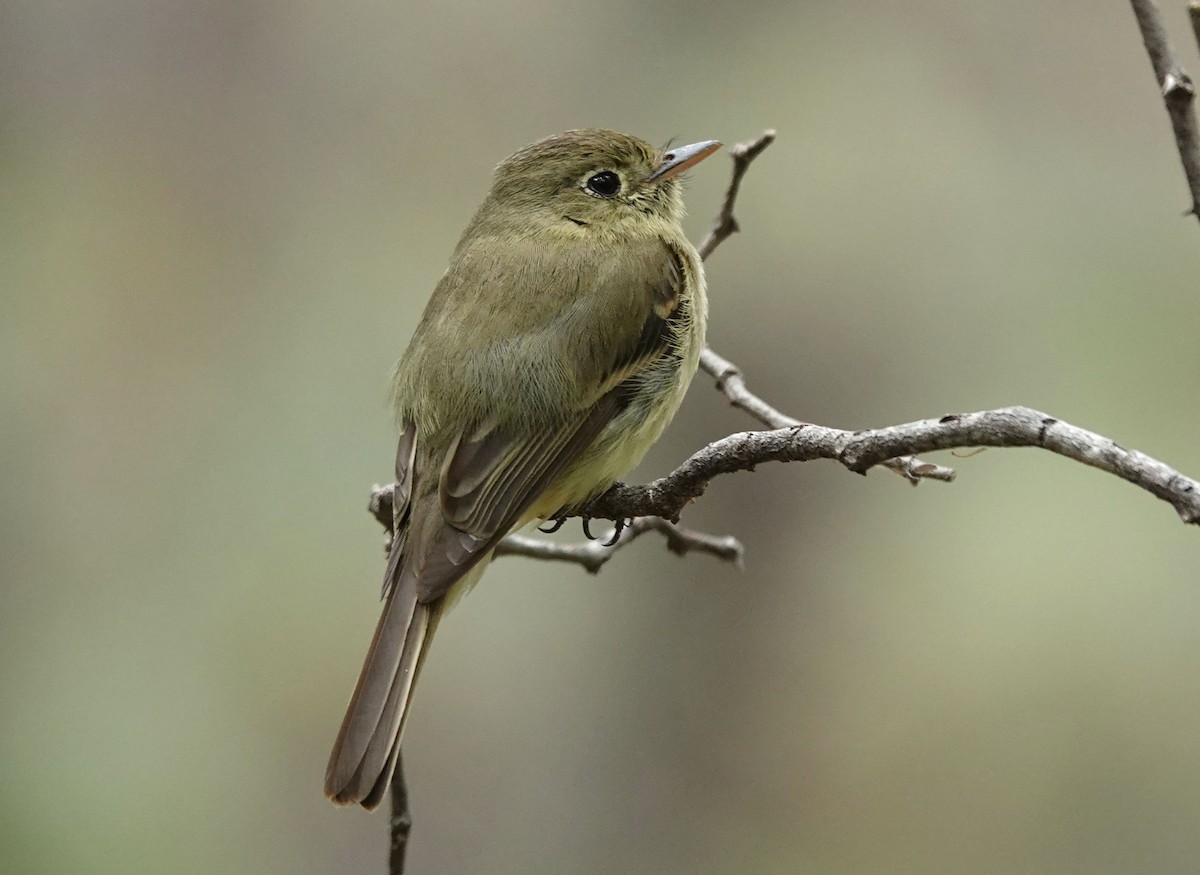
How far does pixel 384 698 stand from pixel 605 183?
5.56 ft

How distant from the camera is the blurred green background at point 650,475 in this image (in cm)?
483

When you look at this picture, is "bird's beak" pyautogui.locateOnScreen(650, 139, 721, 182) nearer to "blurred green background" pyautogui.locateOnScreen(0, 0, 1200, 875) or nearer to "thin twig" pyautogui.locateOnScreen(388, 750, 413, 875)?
"blurred green background" pyautogui.locateOnScreen(0, 0, 1200, 875)

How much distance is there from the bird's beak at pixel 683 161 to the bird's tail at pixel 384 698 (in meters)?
1.40

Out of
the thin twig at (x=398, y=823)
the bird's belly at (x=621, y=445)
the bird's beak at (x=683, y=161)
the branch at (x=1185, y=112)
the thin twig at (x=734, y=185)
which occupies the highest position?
the bird's beak at (x=683, y=161)

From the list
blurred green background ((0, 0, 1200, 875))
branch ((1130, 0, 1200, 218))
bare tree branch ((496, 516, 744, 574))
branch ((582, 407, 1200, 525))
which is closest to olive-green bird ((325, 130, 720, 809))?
bare tree branch ((496, 516, 744, 574))

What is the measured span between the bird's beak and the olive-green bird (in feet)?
0.52

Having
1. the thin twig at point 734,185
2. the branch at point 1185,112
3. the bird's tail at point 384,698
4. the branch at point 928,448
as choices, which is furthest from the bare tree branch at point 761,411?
the bird's tail at point 384,698

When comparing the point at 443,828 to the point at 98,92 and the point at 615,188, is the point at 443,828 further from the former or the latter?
the point at 98,92

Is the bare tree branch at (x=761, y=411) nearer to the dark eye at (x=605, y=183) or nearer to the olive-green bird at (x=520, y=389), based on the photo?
the olive-green bird at (x=520, y=389)

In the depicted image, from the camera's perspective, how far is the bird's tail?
2674 mm

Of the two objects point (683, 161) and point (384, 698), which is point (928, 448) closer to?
point (384, 698)

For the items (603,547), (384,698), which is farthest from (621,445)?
(384,698)

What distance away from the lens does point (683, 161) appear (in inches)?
152

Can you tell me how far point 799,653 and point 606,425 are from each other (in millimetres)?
2401
